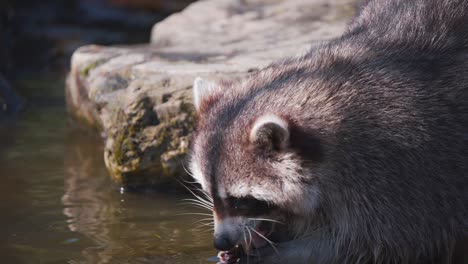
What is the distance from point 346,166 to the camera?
14.6 ft

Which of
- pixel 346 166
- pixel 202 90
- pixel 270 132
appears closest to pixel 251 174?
pixel 270 132

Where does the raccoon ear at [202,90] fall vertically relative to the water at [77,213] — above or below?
above

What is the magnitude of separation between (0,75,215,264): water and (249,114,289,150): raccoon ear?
0.86 m

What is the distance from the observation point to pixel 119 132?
621 cm

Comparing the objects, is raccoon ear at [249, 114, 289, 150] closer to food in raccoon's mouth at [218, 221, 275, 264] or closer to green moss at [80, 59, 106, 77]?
food in raccoon's mouth at [218, 221, 275, 264]

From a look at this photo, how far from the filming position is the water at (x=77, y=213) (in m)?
5.04

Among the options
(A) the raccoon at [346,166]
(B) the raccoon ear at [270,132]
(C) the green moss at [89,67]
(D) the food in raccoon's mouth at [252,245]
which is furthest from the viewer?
(C) the green moss at [89,67]

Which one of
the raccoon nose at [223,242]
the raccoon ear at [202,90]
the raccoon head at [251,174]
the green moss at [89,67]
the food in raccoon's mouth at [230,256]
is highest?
the green moss at [89,67]

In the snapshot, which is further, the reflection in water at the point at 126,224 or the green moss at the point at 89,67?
the green moss at the point at 89,67

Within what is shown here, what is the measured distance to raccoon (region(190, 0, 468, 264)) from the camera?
442cm

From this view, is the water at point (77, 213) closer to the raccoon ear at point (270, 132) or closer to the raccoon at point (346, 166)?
the raccoon at point (346, 166)

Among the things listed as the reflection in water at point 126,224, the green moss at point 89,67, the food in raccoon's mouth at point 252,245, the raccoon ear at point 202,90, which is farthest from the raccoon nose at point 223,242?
the green moss at point 89,67

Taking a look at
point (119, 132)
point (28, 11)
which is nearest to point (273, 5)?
point (119, 132)

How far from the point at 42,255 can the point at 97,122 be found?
2789mm
